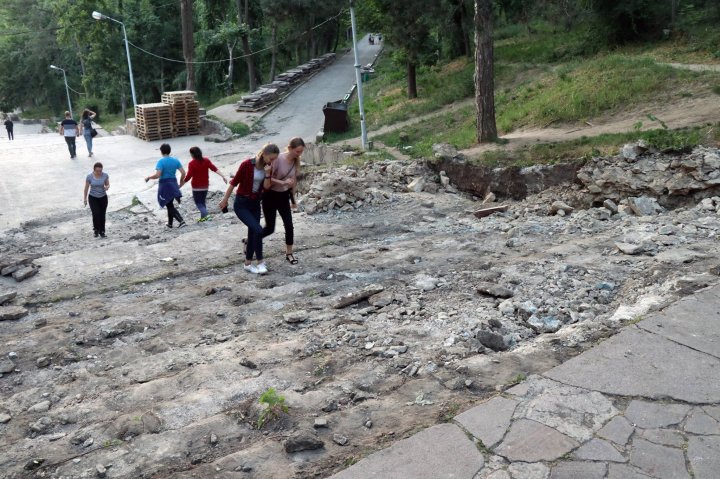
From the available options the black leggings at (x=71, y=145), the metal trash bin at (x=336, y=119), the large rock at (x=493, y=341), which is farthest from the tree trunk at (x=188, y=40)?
the large rock at (x=493, y=341)

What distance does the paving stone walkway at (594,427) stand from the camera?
3635mm

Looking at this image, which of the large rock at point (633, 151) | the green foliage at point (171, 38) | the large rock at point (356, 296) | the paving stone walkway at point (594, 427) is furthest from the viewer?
the green foliage at point (171, 38)

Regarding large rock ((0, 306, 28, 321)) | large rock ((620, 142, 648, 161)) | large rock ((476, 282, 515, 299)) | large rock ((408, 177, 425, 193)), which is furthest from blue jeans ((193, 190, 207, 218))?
large rock ((620, 142, 648, 161))

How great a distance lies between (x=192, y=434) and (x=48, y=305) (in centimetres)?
492

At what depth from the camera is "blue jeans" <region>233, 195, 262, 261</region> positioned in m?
8.13

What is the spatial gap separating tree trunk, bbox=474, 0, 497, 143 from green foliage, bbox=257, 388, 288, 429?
11865mm

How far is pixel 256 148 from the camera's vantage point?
2262 centimetres

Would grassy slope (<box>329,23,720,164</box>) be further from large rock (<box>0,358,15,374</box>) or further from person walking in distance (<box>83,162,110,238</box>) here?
large rock (<box>0,358,15,374</box>)

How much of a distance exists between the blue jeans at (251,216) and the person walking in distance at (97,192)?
426 cm

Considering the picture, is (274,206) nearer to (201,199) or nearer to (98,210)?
(201,199)

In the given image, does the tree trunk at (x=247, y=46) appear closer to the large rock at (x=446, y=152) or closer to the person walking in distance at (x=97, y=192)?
the large rock at (x=446, y=152)

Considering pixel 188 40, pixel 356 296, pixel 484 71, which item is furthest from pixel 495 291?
pixel 188 40

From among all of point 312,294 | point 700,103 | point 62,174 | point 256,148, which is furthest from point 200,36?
point 312,294

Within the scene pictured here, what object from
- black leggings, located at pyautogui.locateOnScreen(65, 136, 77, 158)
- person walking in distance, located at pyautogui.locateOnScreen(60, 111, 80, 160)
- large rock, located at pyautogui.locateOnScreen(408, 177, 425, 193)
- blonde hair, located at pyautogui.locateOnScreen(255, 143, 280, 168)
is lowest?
large rock, located at pyautogui.locateOnScreen(408, 177, 425, 193)
